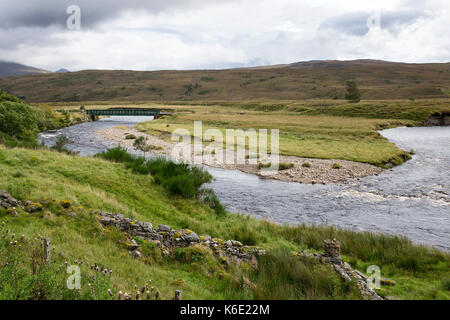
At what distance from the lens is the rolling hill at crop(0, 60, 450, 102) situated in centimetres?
14338

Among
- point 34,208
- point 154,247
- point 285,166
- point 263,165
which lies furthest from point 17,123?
point 154,247

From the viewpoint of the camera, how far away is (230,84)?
171m

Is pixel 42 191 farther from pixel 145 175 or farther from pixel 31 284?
pixel 31 284

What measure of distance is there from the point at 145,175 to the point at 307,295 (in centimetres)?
1320

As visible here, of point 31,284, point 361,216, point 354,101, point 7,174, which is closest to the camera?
point 31,284

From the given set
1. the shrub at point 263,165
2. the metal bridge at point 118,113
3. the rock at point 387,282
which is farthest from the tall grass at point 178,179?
the metal bridge at point 118,113

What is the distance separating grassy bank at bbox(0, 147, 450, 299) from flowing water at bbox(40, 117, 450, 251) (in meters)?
3.32

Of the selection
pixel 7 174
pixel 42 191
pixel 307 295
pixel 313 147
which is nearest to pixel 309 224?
pixel 307 295

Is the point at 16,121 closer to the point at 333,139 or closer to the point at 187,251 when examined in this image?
the point at 187,251

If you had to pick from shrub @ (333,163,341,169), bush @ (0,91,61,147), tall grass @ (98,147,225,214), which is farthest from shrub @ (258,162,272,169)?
bush @ (0,91,61,147)

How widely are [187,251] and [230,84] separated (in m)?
167

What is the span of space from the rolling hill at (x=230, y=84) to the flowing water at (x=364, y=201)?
337 feet

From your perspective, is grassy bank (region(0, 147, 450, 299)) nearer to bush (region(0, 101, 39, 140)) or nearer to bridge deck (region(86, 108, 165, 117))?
bush (region(0, 101, 39, 140))

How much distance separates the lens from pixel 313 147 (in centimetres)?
4038
